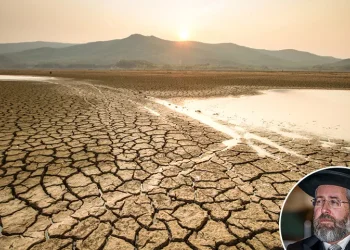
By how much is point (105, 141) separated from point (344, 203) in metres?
3.76

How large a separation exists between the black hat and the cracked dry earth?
1.05m

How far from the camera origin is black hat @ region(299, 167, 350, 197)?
2.87ft

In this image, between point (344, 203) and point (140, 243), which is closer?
point (344, 203)

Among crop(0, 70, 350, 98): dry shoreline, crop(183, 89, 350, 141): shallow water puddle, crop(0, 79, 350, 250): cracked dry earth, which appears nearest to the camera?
crop(0, 79, 350, 250): cracked dry earth

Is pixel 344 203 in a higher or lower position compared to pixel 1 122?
higher

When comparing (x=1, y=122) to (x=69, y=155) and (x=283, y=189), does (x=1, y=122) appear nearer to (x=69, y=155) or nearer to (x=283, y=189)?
(x=69, y=155)

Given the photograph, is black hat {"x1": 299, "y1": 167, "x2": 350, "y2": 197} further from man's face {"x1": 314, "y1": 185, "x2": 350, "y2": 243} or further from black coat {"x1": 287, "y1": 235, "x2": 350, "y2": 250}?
black coat {"x1": 287, "y1": 235, "x2": 350, "y2": 250}

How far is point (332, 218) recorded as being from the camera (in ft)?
2.76

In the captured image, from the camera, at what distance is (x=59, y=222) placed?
194 centimetres

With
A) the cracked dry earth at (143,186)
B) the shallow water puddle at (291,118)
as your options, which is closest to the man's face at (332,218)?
the cracked dry earth at (143,186)

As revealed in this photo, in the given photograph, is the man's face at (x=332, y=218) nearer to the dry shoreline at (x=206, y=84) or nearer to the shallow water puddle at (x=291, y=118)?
the shallow water puddle at (x=291, y=118)

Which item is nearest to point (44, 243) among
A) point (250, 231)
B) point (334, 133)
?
point (250, 231)

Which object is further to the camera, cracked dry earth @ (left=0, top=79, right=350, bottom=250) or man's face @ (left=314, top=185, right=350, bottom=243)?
cracked dry earth @ (left=0, top=79, right=350, bottom=250)

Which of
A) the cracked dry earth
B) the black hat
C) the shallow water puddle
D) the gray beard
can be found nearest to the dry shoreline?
the shallow water puddle
